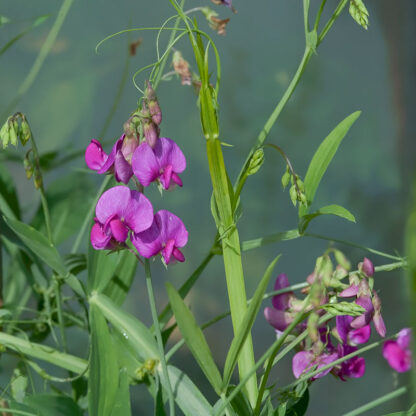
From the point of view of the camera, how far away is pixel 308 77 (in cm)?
109

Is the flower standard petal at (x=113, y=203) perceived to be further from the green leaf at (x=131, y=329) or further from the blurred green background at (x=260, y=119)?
the blurred green background at (x=260, y=119)

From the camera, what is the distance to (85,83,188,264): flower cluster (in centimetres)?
58

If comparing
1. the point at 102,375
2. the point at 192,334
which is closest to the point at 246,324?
the point at 192,334

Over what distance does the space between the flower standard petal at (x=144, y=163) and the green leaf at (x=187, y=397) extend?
20 centimetres

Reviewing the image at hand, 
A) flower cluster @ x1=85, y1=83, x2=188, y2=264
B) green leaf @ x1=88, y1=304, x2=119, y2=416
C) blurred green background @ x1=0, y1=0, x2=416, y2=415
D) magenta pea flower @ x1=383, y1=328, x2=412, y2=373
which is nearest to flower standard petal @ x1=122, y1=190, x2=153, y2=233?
flower cluster @ x1=85, y1=83, x2=188, y2=264

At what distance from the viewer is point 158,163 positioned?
58 centimetres

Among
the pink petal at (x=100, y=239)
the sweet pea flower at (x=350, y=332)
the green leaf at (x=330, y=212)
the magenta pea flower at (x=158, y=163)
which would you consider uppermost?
the magenta pea flower at (x=158, y=163)

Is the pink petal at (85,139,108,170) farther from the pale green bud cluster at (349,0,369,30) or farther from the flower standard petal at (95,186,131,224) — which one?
the pale green bud cluster at (349,0,369,30)

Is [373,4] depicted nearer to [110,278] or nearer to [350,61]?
[350,61]

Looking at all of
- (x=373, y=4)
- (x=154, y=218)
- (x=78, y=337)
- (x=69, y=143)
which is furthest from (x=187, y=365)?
(x=373, y=4)

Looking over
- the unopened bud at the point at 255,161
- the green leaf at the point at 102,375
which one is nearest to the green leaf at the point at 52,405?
the green leaf at the point at 102,375

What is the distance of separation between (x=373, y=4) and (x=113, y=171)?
0.66 m

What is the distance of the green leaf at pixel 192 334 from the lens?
0.54 m

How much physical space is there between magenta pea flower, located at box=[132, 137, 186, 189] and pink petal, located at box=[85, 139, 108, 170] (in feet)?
0.17
